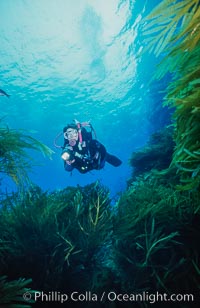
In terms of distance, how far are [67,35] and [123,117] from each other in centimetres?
1854

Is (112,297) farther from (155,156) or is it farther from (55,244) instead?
(155,156)

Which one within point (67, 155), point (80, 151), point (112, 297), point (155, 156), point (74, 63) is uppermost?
point (74, 63)

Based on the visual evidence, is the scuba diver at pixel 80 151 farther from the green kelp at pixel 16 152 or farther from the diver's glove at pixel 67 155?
the green kelp at pixel 16 152

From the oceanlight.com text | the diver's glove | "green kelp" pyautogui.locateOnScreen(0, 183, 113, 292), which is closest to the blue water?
the diver's glove

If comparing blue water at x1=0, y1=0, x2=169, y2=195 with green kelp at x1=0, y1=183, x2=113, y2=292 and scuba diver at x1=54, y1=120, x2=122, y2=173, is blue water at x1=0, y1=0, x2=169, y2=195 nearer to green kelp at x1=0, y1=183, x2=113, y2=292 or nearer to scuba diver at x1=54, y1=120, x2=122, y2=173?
scuba diver at x1=54, y1=120, x2=122, y2=173

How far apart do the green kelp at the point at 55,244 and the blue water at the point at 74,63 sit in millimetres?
7455

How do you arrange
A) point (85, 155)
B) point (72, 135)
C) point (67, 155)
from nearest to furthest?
point (67, 155)
point (85, 155)
point (72, 135)

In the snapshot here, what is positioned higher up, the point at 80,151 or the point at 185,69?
the point at 80,151

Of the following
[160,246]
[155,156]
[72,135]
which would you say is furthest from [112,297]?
[155,156]

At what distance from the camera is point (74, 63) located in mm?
22516

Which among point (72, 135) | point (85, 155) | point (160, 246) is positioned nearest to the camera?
point (160, 246)

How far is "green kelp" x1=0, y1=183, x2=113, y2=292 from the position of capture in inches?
120

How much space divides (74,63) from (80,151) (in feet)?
62.2

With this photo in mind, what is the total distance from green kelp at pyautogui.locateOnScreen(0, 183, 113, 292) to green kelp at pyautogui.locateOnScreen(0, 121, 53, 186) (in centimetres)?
49
